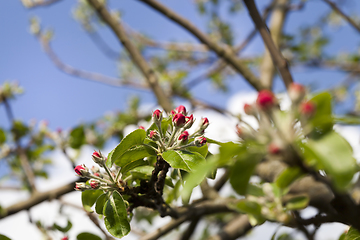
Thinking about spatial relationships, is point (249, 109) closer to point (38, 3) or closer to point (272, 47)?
point (272, 47)

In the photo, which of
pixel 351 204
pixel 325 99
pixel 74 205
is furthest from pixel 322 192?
pixel 74 205

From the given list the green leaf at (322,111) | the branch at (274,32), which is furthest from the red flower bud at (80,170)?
the branch at (274,32)

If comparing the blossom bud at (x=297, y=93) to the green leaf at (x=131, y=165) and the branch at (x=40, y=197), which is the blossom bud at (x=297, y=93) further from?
the branch at (x=40, y=197)

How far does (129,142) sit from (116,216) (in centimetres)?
26

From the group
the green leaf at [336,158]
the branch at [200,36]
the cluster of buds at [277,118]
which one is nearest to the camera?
the green leaf at [336,158]

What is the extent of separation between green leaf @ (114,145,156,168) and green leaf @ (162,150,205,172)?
111 mm

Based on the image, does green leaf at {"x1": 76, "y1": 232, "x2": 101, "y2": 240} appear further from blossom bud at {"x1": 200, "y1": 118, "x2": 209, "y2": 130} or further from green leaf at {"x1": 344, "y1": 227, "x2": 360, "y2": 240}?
green leaf at {"x1": 344, "y1": 227, "x2": 360, "y2": 240}

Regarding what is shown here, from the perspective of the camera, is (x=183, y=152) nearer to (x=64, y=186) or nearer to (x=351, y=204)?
(x=351, y=204)

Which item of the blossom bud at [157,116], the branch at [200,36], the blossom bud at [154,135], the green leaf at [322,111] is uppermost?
the branch at [200,36]

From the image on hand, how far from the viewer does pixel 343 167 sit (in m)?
0.40

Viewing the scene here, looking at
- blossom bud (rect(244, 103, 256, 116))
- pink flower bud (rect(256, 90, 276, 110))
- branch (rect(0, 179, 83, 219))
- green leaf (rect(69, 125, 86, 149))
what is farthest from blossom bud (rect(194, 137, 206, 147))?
green leaf (rect(69, 125, 86, 149))

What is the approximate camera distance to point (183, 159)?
0.82 meters

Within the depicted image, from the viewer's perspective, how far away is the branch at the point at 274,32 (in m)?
3.61

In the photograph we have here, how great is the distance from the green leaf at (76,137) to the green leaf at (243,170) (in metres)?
1.81
